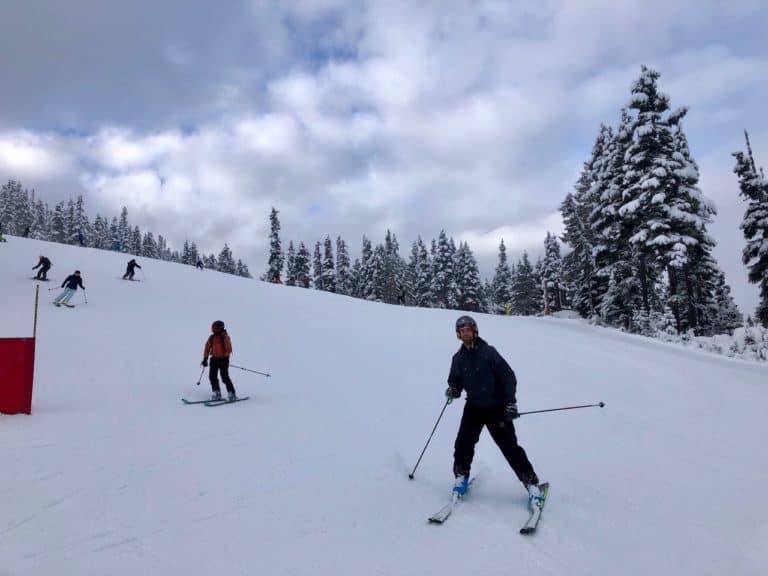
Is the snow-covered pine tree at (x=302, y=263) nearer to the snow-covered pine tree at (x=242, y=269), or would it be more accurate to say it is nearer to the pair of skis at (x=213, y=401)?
the snow-covered pine tree at (x=242, y=269)

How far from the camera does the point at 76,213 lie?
82062mm

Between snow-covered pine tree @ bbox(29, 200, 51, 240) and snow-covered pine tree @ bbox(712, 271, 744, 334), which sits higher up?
snow-covered pine tree @ bbox(29, 200, 51, 240)

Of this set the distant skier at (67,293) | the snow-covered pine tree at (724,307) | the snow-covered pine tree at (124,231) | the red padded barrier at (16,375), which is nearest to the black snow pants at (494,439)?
the red padded barrier at (16,375)

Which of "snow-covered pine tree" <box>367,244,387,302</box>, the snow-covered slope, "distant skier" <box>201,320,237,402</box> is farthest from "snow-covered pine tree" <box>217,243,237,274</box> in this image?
"distant skier" <box>201,320,237,402</box>

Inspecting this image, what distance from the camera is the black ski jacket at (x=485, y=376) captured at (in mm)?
4828

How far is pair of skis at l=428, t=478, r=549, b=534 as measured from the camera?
13.6 ft

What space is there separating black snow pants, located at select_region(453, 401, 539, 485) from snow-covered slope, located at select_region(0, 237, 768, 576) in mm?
430

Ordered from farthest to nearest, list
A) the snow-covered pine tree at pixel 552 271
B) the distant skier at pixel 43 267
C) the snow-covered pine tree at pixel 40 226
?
the snow-covered pine tree at pixel 40 226
the snow-covered pine tree at pixel 552 271
the distant skier at pixel 43 267

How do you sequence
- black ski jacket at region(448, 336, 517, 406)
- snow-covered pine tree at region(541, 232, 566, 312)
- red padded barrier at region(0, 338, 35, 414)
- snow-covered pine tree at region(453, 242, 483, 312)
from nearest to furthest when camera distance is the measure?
black ski jacket at region(448, 336, 517, 406) < red padded barrier at region(0, 338, 35, 414) < snow-covered pine tree at region(541, 232, 566, 312) < snow-covered pine tree at region(453, 242, 483, 312)

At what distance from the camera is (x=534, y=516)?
172 inches

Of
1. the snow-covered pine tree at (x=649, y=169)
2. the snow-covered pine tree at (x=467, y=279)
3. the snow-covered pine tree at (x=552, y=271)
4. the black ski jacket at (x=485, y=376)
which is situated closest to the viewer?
the black ski jacket at (x=485, y=376)

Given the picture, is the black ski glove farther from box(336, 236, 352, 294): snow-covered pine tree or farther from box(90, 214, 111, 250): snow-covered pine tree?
box(90, 214, 111, 250): snow-covered pine tree

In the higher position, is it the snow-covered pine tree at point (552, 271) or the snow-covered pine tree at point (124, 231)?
the snow-covered pine tree at point (124, 231)

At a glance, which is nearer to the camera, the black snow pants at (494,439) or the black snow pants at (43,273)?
the black snow pants at (494,439)
